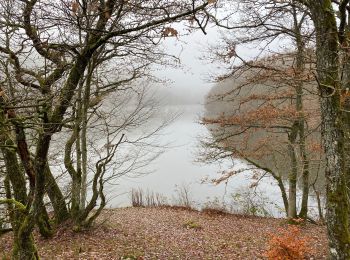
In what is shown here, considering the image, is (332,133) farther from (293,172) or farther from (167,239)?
(293,172)

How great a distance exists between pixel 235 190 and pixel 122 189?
6523 millimetres

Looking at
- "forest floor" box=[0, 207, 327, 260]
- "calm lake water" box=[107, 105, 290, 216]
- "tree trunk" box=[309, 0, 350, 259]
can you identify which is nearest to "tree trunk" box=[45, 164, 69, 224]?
"forest floor" box=[0, 207, 327, 260]

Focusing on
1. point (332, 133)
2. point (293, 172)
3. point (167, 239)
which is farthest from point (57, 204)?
point (293, 172)

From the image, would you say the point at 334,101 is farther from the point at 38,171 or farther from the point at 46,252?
the point at 46,252

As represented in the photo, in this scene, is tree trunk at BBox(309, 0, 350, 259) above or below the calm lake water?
above

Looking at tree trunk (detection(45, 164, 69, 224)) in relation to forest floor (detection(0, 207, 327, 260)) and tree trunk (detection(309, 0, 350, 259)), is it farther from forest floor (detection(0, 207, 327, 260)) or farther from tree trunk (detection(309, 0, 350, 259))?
tree trunk (detection(309, 0, 350, 259))

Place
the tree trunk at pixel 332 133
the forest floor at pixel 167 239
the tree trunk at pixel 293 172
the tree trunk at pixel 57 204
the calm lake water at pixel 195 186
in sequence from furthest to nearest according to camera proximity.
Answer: the calm lake water at pixel 195 186 → the tree trunk at pixel 293 172 → the tree trunk at pixel 57 204 → the forest floor at pixel 167 239 → the tree trunk at pixel 332 133

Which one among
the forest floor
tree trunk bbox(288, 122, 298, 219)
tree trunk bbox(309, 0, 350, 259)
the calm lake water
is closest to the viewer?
tree trunk bbox(309, 0, 350, 259)

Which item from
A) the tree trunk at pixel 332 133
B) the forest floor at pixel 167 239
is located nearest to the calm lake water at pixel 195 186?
the forest floor at pixel 167 239

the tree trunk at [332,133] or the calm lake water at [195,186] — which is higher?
the tree trunk at [332,133]

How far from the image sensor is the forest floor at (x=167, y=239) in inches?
316

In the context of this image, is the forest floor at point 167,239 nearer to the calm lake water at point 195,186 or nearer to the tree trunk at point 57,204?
the tree trunk at point 57,204

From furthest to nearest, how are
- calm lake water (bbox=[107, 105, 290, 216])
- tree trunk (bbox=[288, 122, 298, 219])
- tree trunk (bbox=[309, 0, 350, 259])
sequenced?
calm lake water (bbox=[107, 105, 290, 216]) < tree trunk (bbox=[288, 122, 298, 219]) < tree trunk (bbox=[309, 0, 350, 259])

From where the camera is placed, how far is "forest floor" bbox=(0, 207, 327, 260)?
316 inches
